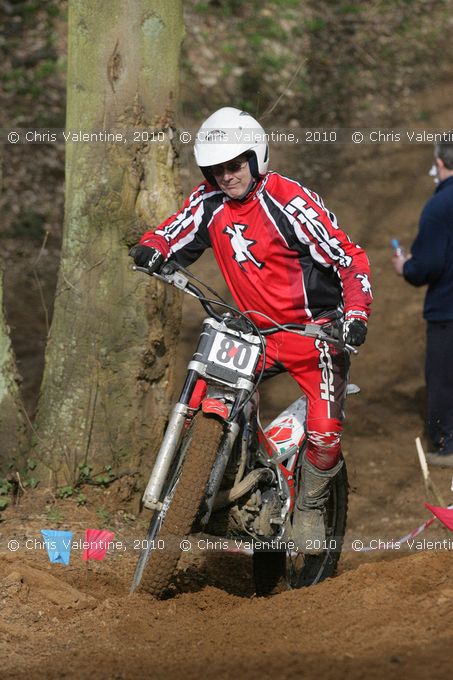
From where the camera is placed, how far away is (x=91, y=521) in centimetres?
601

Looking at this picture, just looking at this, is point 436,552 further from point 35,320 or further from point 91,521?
point 35,320

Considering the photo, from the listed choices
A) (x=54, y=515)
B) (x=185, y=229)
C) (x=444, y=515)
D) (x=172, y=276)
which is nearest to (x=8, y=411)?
(x=54, y=515)

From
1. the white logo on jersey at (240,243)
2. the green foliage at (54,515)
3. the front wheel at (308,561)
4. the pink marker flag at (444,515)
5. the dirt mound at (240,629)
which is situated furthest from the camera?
the green foliage at (54,515)

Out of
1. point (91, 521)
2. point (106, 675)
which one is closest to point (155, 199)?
point (91, 521)

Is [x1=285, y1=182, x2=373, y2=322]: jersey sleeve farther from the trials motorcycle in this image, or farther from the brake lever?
the brake lever

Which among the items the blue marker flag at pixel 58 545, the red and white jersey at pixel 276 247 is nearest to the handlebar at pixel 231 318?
the red and white jersey at pixel 276 247

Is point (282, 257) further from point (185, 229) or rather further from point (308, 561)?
point (308, 561)

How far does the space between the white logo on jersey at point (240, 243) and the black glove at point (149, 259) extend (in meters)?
0.41

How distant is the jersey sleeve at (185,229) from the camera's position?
530cm

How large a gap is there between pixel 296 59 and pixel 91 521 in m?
13.1

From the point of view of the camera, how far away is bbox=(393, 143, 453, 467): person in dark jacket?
780 cm

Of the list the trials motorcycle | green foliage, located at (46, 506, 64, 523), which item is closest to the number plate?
the trials motorcycle

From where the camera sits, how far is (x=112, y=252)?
6164 millimetres

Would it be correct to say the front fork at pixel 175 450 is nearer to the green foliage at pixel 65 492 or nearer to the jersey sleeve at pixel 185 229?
the jersey sleeve at pixel 185 229
